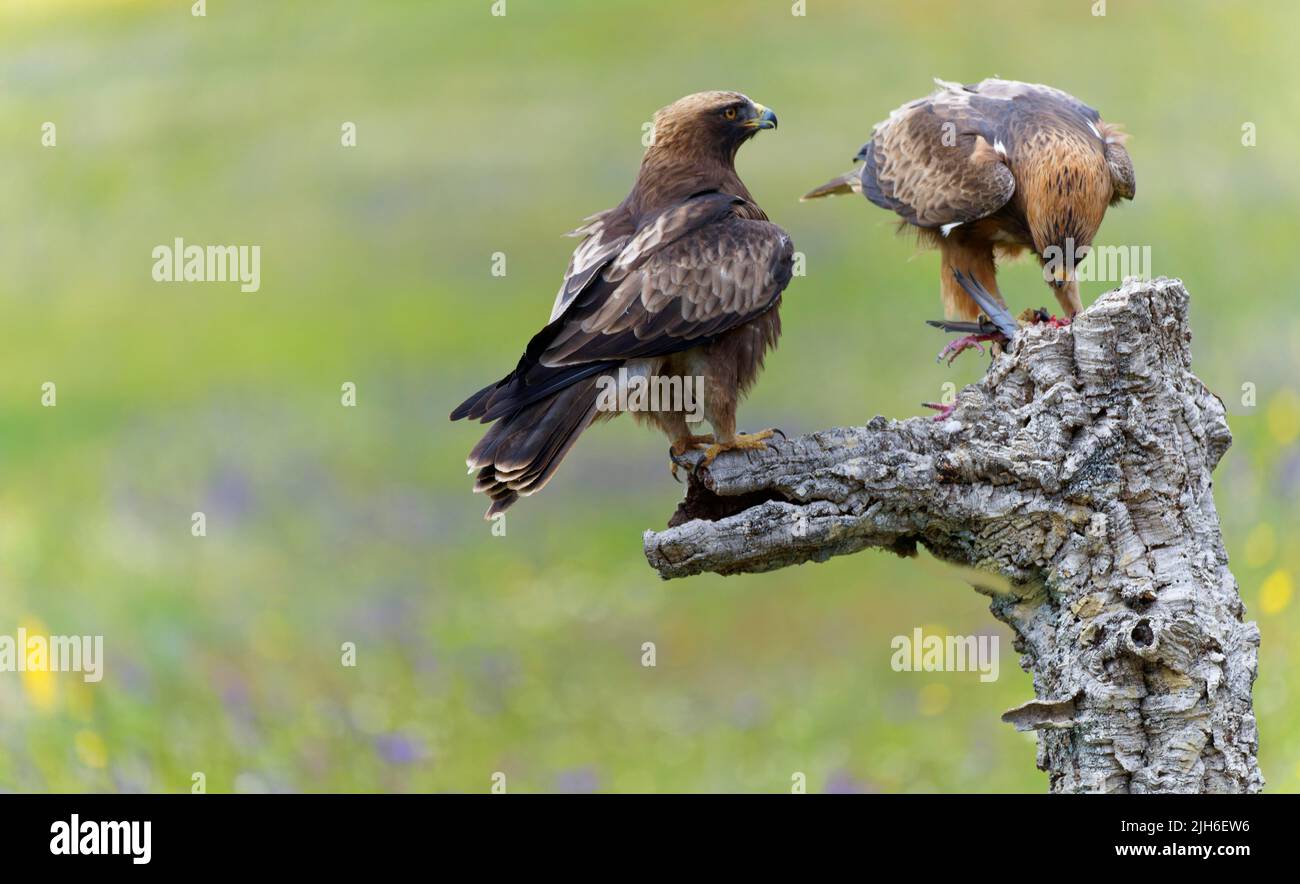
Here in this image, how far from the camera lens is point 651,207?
5.13 m

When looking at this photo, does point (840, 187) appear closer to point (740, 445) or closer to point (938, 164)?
point (938, 164)

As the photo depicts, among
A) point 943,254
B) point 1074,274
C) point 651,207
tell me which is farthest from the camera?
point 943,254

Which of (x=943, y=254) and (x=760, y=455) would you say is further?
(x=943, y=254)

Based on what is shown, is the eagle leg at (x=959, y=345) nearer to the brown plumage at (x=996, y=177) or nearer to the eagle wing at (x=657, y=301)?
the brown plumage at (x=996, y=177)

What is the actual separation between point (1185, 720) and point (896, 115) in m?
3.41

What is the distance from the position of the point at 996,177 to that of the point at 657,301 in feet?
6.66

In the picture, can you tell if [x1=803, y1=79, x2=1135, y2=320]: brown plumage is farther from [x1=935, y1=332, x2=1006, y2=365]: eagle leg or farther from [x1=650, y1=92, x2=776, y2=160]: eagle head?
[x1=650, y1=92, x2=776, y2=160]: eagle head

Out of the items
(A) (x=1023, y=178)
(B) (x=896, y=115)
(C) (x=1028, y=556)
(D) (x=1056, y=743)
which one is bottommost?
(D) (x=1056, y=743)

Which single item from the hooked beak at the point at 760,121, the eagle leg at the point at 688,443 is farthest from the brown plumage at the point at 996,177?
the eagle leg at the point at 688,443

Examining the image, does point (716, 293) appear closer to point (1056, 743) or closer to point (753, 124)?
point (753, 124)

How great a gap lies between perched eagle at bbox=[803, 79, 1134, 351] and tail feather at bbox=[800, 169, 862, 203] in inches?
2.2

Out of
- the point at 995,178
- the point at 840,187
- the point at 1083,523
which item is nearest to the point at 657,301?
the point at 1083,523

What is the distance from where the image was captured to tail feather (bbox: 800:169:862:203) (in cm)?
664

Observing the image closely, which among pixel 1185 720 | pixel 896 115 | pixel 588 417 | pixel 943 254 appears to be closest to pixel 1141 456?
pixel 1185 720
